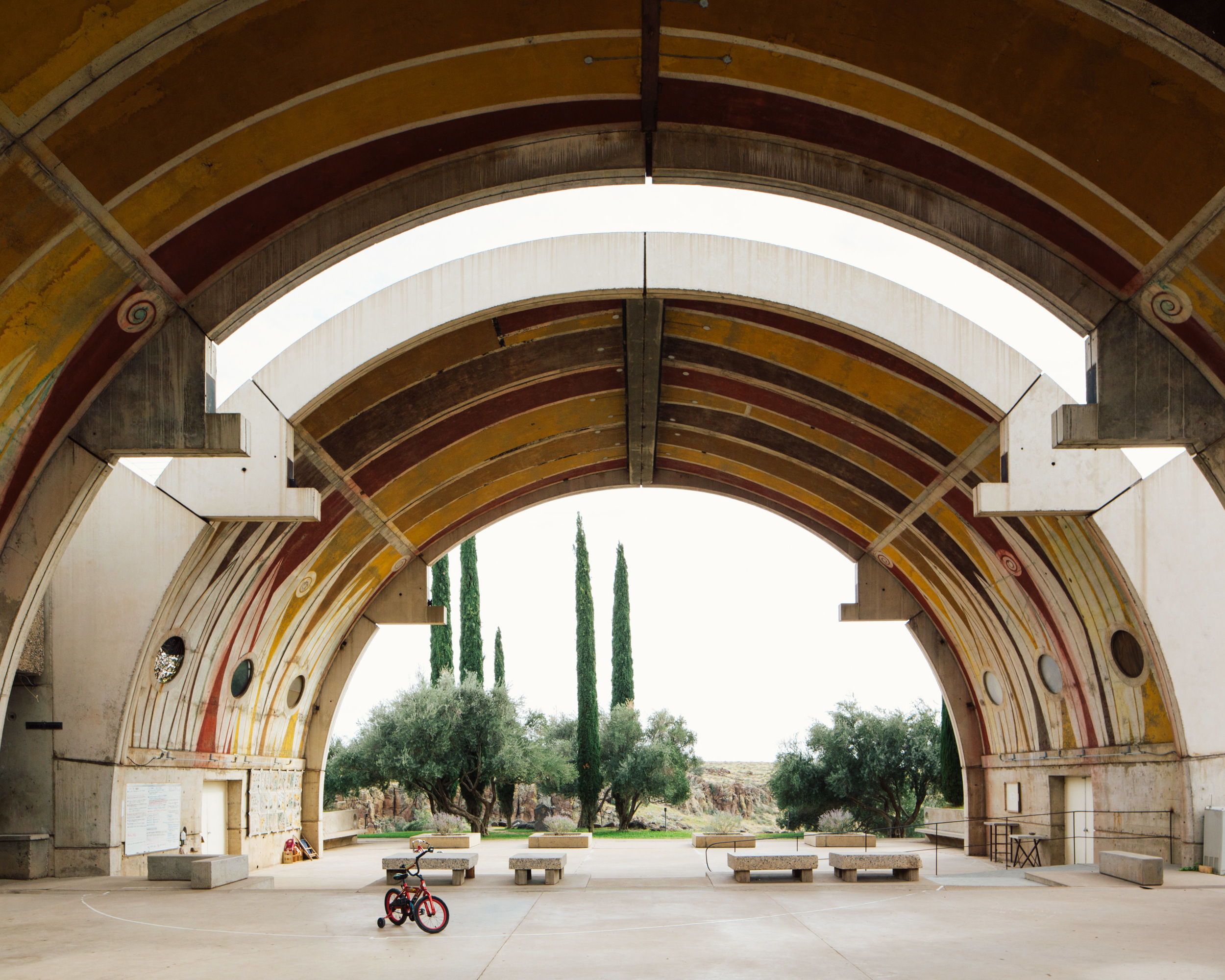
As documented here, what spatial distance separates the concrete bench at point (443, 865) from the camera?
17.2m

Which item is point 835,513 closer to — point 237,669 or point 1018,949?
point 237,669

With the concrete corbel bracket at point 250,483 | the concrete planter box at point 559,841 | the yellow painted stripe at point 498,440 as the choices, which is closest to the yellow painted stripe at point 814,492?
the yellow painted stripe at point 498,440

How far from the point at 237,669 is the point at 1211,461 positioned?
18351 mm

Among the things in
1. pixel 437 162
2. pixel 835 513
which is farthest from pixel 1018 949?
pixel 835 513

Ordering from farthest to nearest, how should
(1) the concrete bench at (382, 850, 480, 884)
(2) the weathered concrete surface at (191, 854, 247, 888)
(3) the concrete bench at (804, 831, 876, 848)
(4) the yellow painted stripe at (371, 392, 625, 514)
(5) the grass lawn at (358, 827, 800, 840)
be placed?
1. (5) the grass lawn at (358, 827, 800, 840)
2. (3) the concrete bench at (804, 831, 876, 848)
3. (4) the yellow painted stripe at (371, 392, 625, 514)
4. (1) the concrete bench at (382, 850, 480, 884)
5. (2) the weathered concrete surface at (191, 854, 247, 888)

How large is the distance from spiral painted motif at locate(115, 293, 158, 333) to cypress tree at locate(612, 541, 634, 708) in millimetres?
34697

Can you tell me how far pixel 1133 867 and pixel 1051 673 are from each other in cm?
616

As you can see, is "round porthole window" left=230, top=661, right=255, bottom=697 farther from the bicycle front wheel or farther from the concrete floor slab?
the bicycle front wheel

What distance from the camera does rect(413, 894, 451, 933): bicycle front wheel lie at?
41.1 ft

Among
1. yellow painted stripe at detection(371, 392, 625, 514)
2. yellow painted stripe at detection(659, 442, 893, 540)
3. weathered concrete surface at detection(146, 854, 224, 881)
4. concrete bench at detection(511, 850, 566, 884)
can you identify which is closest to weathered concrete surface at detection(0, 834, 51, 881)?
weathered concrete surface at detection(146, 854, 224, 881)

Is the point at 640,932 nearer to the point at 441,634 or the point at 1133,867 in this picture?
the point at 1133,867

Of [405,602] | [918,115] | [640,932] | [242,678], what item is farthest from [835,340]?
[405,602]

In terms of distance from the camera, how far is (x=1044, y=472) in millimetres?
17250

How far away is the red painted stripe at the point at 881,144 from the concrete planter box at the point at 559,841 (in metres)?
20.5
